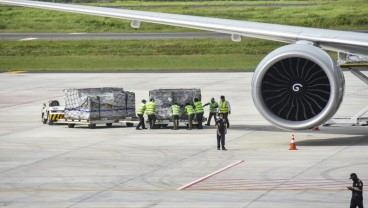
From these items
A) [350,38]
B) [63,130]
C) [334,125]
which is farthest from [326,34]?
[63,130]

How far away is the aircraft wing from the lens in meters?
23.1

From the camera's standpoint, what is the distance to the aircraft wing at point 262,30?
23069 mm

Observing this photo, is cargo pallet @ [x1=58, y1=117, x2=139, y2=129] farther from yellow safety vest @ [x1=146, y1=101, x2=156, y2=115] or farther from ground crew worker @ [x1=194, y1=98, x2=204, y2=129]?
ground crew worker @ [x1=194, y1=98, x2=204, y2=129]

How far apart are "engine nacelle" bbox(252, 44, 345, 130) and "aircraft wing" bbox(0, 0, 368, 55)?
609 mm

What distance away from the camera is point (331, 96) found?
2258cm

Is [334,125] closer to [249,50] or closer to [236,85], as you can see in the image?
[236,85]

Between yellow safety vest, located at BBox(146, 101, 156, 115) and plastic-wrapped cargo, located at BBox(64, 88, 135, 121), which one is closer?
yellow safety vest, located at BBox(146, 101, 156, 115)

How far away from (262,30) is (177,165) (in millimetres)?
5356

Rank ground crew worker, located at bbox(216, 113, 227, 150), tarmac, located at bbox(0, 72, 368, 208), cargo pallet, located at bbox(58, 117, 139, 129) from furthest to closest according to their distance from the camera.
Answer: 1. cargo pallet, located at bbox(58, 117, 139, 129)
2. ground crew worker, located at bbox(216, 113, 227, 150)
3. tarmac, located at bbox(0, 72, 368, 208)

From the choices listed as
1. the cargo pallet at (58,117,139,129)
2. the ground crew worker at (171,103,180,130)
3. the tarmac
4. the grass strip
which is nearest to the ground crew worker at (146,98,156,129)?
the tarmac

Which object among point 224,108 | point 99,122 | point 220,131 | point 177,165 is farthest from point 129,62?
point 177,165

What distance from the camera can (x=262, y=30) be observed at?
2578 centimetres

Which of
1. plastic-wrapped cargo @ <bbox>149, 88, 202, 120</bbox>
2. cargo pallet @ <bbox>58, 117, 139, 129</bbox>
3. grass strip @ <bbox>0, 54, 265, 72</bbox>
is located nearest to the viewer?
cargo pallet @ <bbox>58, 117, 139, 129</bbox>

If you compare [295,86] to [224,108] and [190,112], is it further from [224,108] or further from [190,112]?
[190,112]
